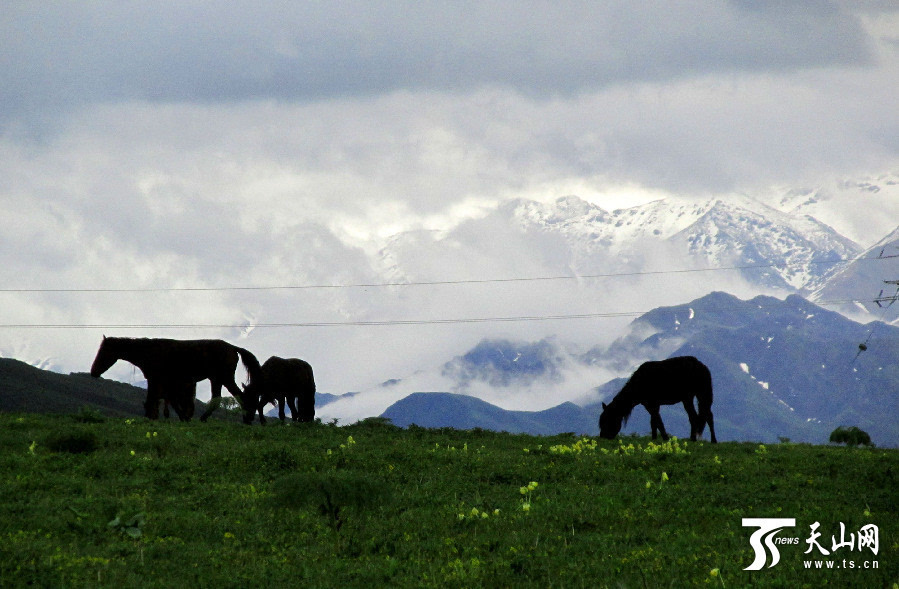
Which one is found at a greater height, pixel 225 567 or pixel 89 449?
pixel 89 449

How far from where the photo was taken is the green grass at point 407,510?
1505 cm

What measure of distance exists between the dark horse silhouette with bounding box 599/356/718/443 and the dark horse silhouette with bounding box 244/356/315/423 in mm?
11733

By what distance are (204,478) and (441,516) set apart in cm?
645

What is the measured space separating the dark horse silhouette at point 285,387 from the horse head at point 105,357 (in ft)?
18.1

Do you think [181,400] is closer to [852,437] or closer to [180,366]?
[180,366]

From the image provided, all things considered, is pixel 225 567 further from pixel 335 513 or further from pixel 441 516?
pixel 441 516

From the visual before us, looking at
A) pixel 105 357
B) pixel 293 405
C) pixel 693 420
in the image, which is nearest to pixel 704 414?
pixel 693 420

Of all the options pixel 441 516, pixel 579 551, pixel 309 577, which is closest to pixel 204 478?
pixel 441 516

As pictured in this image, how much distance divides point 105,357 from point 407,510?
74.3ft

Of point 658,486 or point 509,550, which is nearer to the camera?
point 509,550

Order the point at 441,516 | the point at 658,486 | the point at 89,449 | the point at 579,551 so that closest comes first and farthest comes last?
the point at 579,551 → the point at 441,516 → the point at 658,486 → the point at 89,449

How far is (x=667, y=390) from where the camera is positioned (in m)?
35.9

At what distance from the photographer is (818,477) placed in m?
23.3

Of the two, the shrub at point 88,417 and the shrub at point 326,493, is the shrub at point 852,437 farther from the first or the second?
the shrub at point 326,493
